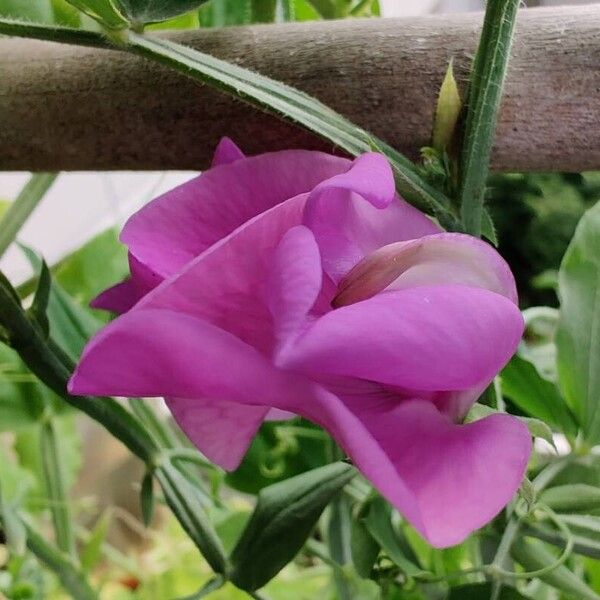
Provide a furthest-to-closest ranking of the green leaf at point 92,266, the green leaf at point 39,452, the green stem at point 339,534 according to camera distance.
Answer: the green leaf at point 39,452, the green leaf at point 92,266, the green stem at point 339,534

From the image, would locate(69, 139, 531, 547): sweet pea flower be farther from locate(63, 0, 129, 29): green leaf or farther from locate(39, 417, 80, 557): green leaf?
locate(39, 417, 80, 557): green leaf

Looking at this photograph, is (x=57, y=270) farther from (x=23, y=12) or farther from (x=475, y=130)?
(x=475, y=130)

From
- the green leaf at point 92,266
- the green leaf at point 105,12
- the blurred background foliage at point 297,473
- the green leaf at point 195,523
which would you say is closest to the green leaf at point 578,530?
the blurred background foliage at point 297,473

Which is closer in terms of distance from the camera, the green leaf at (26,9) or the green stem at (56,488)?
the green leaf at (26,9)

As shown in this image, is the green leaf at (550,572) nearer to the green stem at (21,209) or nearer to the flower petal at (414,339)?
the flower petal at (414,339)

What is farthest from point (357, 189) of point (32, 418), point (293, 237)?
point (32, 418)

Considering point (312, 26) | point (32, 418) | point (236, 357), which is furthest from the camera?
point (32, 418)

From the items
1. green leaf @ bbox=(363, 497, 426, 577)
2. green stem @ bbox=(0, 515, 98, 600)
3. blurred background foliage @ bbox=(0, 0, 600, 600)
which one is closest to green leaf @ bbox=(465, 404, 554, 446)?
blurred background foliage @ bbox=(0, 0, 600, 600)
